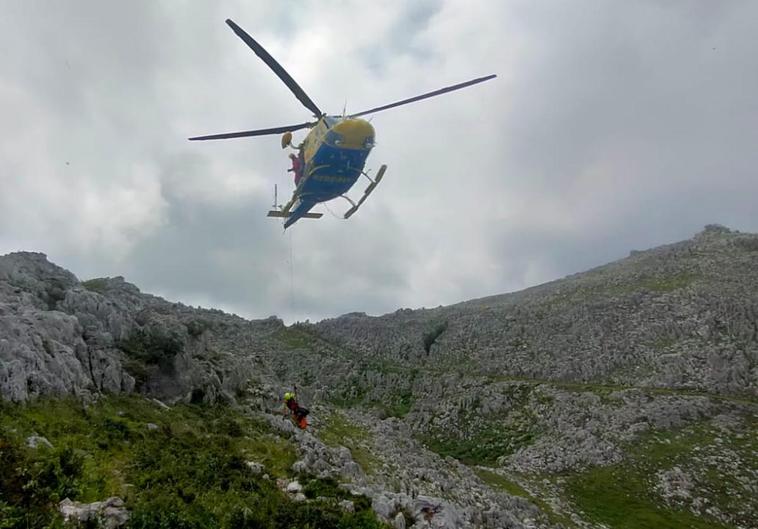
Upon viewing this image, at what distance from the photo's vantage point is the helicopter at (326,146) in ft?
83.0

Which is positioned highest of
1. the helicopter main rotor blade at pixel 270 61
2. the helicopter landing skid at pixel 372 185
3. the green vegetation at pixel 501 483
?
the helicopter main rotor blade at pixel 270 61

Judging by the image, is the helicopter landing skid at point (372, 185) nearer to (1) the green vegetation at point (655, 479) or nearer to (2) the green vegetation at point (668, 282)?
(1) the green vegetation at point (655, 479)

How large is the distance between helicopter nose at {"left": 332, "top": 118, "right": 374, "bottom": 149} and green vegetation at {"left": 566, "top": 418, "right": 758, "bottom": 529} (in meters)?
27.5

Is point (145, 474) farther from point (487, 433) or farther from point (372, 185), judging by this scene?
point (487, 433)

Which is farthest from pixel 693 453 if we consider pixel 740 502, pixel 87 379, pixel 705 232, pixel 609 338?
pixel 705 232

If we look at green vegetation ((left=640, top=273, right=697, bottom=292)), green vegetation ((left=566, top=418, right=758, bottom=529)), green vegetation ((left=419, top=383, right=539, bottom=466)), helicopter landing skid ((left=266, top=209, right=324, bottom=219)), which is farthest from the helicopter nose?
green vegetation ((left=640, top=273, right=697, bottom=292))

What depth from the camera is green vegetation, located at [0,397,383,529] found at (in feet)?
37.3

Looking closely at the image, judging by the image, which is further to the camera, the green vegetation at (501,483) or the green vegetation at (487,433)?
the green vegetation at (487,433)

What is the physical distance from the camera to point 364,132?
26.5m

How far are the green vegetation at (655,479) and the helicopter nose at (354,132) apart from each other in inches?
1085

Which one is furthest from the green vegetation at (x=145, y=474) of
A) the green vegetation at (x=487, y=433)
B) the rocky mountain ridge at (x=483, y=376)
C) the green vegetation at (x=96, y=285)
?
the green vegetation at (x=487, y=433)

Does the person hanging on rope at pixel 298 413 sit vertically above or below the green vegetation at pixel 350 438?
above

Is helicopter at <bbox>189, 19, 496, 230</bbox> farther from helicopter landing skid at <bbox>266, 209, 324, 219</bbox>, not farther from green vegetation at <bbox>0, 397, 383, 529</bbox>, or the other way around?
green vegetation at <bbox>0, 397, 383, 529</bbox>

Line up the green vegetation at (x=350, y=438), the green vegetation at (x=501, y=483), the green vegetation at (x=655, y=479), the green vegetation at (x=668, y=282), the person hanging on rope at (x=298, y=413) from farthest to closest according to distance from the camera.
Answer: the green vegetation at (x=668, y=282) → the green vegetation at (x=501, y=483) → the green vegetation at (x=655, y=479) → the person hanging on rope at (x=298, y=413) → the green vegetation at (x=350, y=438)
